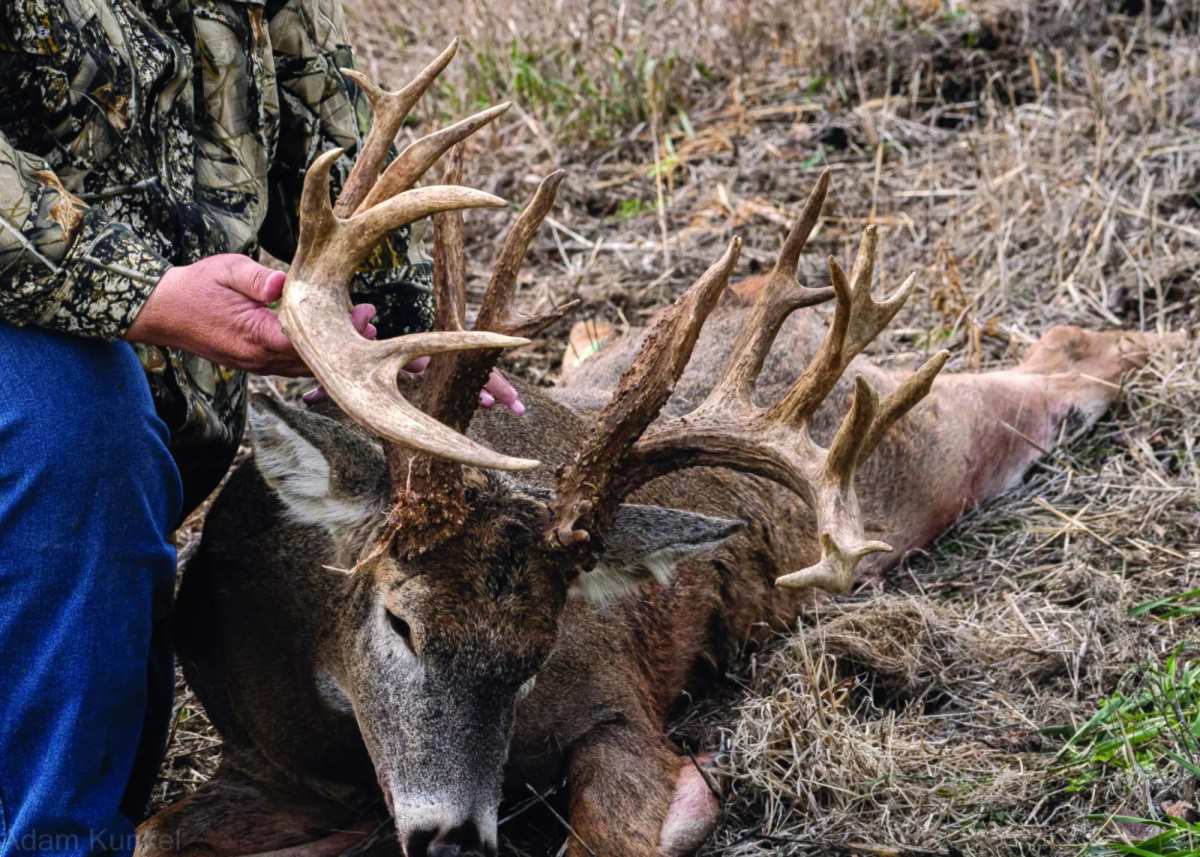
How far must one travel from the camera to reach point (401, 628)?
3.46 m

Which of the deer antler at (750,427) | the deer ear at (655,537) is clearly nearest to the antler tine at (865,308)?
the deer antler at (750,427)

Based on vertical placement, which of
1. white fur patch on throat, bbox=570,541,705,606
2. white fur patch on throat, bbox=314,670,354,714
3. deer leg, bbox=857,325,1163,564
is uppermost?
white fur patch on throat, bbox=570,541,705,606

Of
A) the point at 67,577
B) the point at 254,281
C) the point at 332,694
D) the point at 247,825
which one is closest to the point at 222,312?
the point at 254,281

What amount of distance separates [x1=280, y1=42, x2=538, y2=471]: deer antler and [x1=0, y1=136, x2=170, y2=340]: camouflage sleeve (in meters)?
0.32

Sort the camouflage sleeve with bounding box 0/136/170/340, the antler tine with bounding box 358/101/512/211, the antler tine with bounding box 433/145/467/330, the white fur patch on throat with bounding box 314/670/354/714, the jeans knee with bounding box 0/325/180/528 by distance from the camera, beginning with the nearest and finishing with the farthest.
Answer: the camouflage sleeve with bounding box 0/136/170/340 < the jeans knee with bounding box 0/325/180/528 < the antler tine with bounding box 358/101/512/211 < the antler tine with bounding box 433/145/467/330 < the white fur patch on throat with bounding box 314/670/354/714

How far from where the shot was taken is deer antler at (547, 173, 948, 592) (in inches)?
128

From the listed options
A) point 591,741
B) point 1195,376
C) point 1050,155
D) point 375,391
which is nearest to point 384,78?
point 1050,155

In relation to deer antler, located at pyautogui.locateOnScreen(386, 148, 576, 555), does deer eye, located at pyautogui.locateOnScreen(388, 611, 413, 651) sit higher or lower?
lower

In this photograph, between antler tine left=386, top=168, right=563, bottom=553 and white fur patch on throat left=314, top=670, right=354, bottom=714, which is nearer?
antler tine left=386, top=168, right=563, bottom=553

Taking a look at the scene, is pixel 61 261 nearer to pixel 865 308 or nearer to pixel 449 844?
pixel 449 844

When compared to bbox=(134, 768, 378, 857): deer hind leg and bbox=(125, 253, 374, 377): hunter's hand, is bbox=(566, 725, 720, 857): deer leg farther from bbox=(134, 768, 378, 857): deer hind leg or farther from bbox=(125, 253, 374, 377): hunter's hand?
bbox=(125, 253, 374, 377): hunter's hand

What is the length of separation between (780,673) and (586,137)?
3.99 m

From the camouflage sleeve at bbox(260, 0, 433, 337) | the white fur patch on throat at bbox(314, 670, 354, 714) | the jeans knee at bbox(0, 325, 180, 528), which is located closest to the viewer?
the jeans knee at bbox(0, 325, 180, 528)

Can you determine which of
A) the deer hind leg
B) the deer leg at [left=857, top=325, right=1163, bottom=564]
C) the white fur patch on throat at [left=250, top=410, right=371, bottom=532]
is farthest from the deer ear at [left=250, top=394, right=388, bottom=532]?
the deer leg at [left=857, top=325, right=1163, bottom=564]
